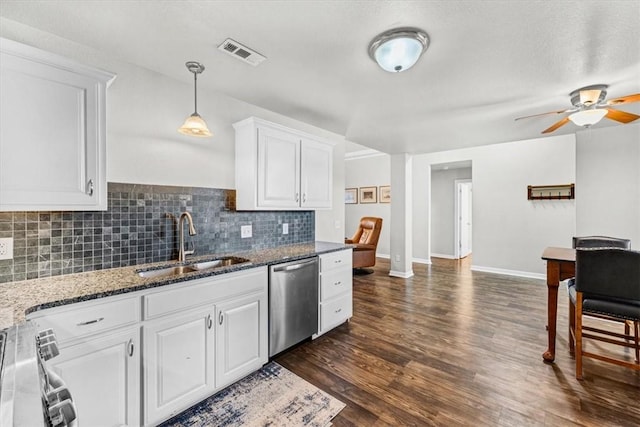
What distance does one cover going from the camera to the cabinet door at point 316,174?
297 centimetres

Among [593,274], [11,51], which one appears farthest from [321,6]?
[593,274]

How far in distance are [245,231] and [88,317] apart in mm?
1487

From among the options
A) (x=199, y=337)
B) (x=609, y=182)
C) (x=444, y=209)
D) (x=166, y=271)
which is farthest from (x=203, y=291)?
(x=444, y=209)

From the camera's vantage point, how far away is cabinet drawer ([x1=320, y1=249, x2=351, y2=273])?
274 cm

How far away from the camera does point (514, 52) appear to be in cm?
192

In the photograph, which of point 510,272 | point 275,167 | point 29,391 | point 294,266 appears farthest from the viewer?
point 510,272

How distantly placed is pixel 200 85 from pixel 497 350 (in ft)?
11.5

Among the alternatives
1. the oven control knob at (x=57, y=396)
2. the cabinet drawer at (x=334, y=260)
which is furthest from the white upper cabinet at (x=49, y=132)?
the cabinet drawer at (x=334, y=260)

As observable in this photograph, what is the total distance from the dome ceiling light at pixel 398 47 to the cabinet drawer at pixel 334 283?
73.6 inches

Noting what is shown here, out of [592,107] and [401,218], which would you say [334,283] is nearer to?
[401,218]

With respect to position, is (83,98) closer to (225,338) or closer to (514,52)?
(225,338)

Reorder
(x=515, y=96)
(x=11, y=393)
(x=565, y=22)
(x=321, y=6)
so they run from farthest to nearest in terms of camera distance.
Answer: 1. (x=515, y=96)
2. (x=565, y=22)
3. (x=321, y=6)
4. (x=11, y=393)

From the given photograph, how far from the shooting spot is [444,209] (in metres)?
7.09

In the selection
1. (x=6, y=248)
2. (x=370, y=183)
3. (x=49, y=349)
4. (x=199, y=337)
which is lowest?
(x=199, y=337)
